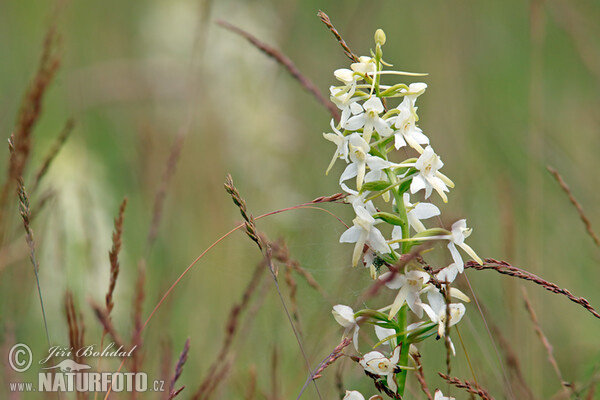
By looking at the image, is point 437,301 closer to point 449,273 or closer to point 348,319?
point 449,273

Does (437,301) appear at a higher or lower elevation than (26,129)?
lower

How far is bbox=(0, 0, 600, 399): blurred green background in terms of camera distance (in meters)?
2.68

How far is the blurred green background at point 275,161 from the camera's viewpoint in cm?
268

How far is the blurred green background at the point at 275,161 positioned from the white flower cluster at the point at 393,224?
352 millimetres

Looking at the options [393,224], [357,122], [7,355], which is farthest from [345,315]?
[7,355]

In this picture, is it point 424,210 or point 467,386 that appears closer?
point 467,386

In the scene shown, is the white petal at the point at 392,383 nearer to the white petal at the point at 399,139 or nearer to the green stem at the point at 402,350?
the green stem at the point at 402,350

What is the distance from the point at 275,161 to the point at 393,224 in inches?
135

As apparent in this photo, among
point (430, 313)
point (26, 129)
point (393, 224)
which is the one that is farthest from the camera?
point (26, 129)

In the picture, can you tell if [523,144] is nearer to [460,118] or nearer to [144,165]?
[460,118]

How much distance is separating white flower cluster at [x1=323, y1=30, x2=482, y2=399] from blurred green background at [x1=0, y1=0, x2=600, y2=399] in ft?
1.15

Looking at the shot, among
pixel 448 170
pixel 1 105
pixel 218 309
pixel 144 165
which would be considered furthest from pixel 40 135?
pixel 448 170

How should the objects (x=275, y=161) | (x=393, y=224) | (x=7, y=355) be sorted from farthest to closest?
(x=275, y=161) → (x=7, y=355) → (x=393, y=224)

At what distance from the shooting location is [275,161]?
478 cm
